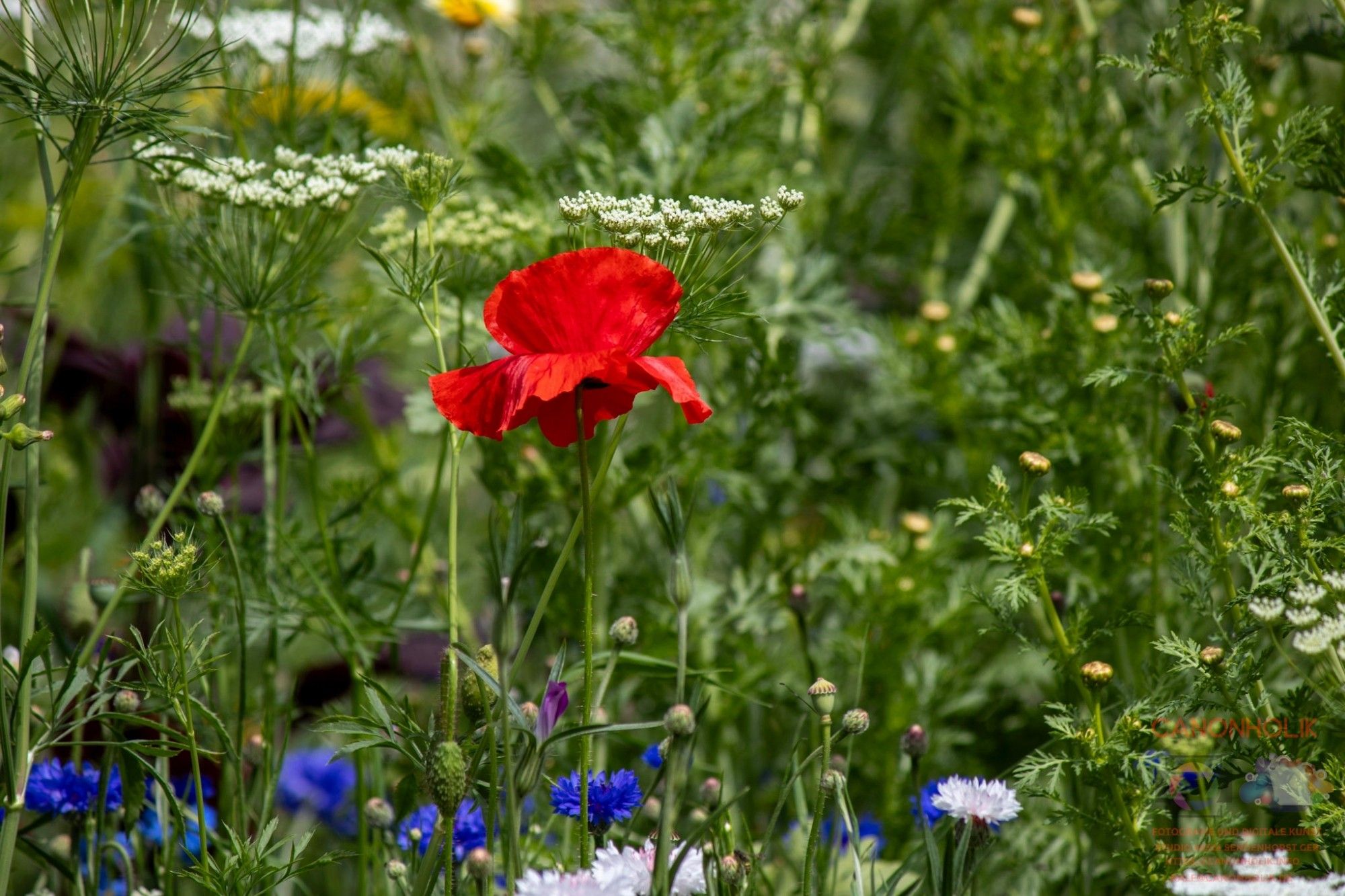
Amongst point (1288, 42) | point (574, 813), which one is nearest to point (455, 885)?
point (574, 813)

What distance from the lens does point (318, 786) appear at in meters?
1.53

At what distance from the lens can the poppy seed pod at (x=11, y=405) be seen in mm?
726

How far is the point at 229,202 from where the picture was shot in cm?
A: 101

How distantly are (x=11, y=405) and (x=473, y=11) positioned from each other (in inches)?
44.1

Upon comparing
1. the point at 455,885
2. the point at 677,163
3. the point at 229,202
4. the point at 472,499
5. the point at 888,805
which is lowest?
the point at 455,885

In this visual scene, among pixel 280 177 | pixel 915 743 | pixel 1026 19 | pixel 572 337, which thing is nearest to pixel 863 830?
pixel 915 743

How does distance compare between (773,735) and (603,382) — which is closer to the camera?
(603,382)

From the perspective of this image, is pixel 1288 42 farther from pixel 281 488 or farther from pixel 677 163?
pixel 281 488

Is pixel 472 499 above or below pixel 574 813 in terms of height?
above

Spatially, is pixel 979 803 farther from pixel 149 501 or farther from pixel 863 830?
pixel 149 501

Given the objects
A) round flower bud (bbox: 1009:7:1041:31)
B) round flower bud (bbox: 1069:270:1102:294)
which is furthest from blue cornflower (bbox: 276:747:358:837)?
round flower bud (bbox: 1009:7:1041:31)

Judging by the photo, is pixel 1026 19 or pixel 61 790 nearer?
pixel 61 790

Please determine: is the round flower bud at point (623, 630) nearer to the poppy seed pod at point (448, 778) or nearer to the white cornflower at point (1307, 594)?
the poppy seed pod at point (448, 778)

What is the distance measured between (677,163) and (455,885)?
84cm
